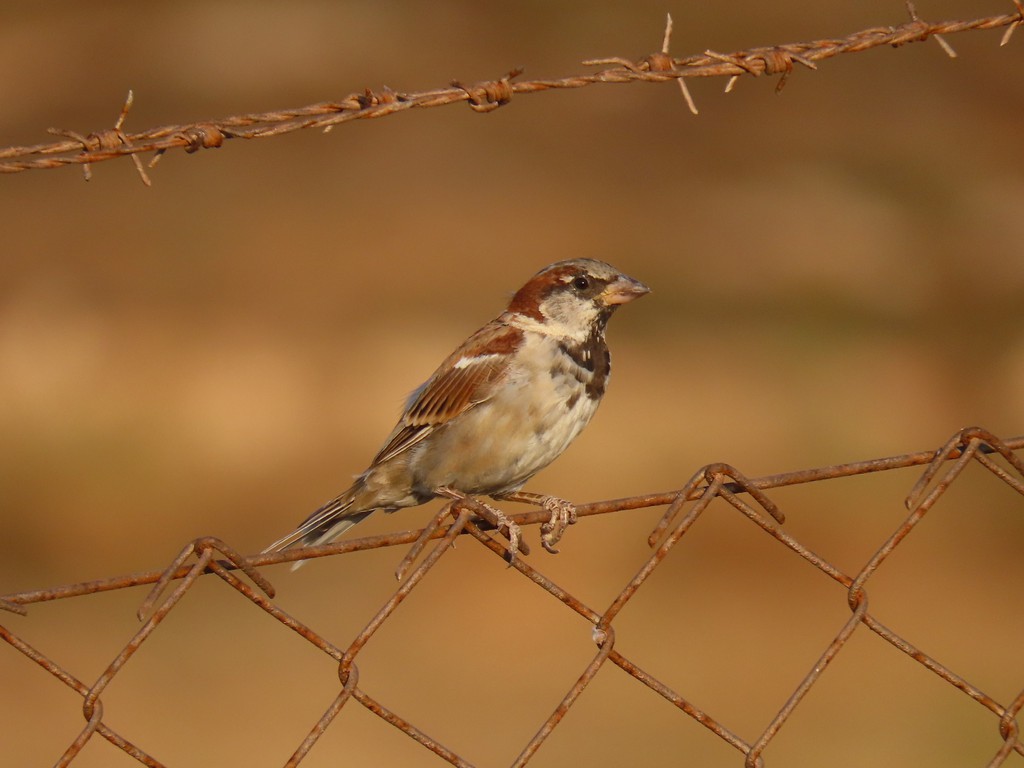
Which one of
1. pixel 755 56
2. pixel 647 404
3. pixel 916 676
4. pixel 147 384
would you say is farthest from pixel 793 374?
pixel 755 56

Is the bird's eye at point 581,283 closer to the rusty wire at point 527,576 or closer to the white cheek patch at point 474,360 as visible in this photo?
the white cheek patch at point 474,360

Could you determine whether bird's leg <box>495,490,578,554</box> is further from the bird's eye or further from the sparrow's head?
the bird's eye

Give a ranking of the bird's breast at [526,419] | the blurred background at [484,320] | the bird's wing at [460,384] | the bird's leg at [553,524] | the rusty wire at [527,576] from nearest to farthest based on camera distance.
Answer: the rusty wire at [527,576]
the bird's leg at [553,524]
the bird's breast at [526,419]
the bird's wing at [460,384]
the blurred background at [484,320]

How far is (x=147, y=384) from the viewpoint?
868 cm

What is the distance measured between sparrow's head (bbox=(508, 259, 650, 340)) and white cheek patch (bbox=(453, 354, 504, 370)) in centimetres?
17

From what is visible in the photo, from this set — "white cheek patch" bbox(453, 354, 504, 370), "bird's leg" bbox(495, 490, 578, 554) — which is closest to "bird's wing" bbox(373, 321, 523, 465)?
"white cheek patch" bbox(453, 354, 504, 370)

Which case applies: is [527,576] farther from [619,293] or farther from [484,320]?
[484,320]

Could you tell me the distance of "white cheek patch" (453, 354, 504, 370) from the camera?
3.94 metres

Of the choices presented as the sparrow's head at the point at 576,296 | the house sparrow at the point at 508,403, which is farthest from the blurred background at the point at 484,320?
the sparrow's head at the point at 576,296

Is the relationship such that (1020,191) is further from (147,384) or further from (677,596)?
(147,384)

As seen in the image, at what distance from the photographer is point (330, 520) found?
411cm

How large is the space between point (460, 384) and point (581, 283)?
1.45 feet

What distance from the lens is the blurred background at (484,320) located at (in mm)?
6051

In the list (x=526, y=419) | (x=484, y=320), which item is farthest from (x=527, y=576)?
(x=484, y=320)
